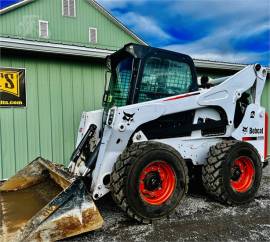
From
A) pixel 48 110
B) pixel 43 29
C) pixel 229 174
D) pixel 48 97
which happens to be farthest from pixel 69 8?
pixel 229 174

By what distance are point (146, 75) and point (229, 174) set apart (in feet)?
Result: 6.08

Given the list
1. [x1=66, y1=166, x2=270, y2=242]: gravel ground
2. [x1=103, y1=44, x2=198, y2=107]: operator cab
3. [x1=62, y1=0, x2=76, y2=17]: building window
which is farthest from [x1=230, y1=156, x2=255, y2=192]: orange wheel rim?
[x1=62, y1=0, x2=76, y2=17]: building window

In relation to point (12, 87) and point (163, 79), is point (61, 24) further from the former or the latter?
point (163, 79)

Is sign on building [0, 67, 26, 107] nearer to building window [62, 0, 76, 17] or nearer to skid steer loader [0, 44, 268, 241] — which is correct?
skid steer loader [0, 44, 268, 241]

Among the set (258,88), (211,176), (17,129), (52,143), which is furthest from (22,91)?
(258,88)

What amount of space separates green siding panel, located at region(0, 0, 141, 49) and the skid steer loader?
36.9 ft

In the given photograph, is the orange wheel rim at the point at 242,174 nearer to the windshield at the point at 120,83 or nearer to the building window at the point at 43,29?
the windshield at the point at 120,83

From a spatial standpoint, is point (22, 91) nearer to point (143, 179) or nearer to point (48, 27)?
point (143, 179)

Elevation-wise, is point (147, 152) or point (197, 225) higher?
point (147, 152)

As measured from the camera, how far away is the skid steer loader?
3.33 metres

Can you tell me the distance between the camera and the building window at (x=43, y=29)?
15215mm

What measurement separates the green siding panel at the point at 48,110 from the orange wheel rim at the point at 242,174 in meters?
3.34

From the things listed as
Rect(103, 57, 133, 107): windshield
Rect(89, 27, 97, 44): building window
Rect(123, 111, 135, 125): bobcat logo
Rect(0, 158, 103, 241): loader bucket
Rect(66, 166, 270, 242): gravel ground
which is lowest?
Rect(66, 166, 270, 242): gravel ground

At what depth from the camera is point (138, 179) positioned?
3.68 meters
